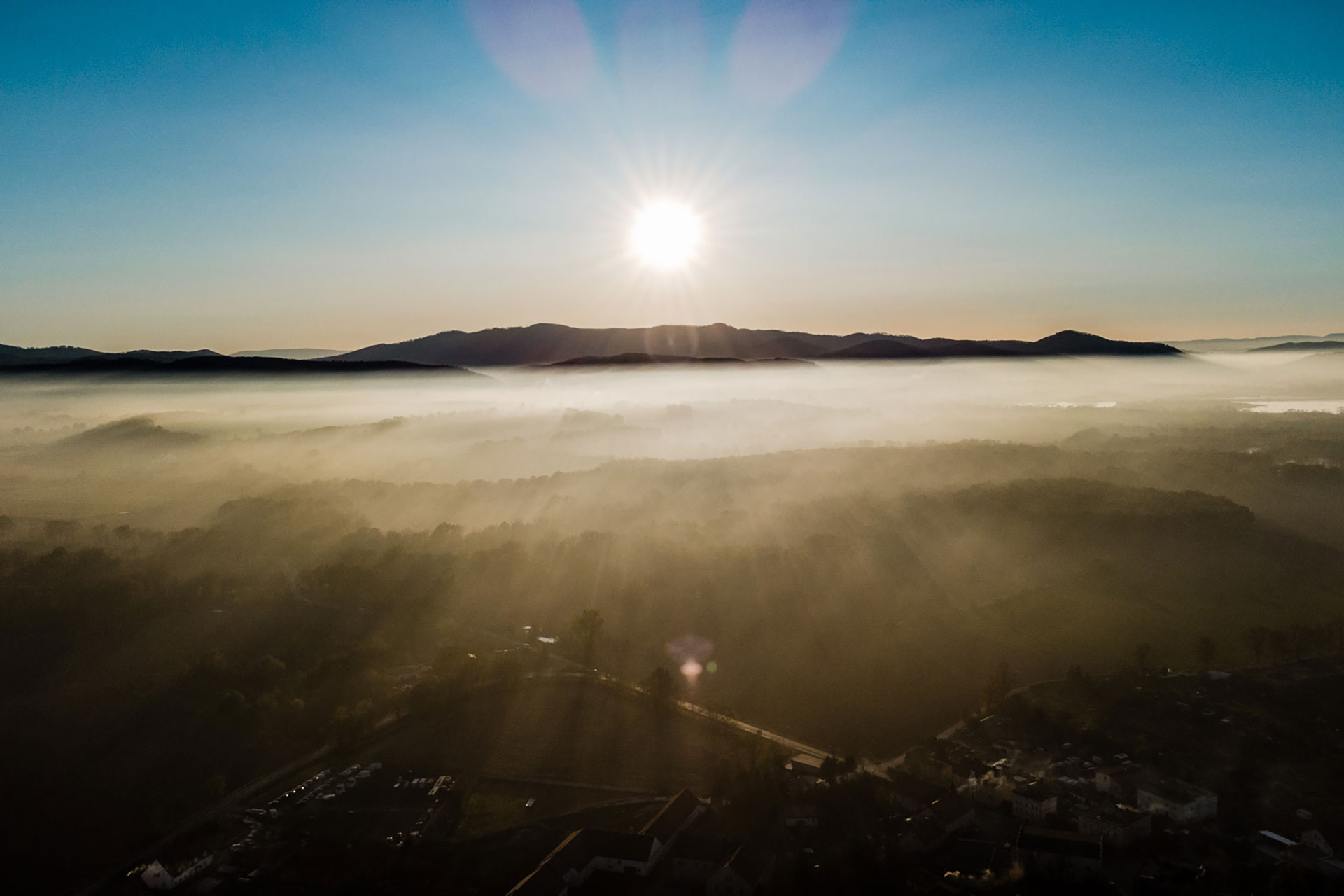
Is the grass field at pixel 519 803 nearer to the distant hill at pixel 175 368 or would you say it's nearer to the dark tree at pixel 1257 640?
the dark tree at pixel 1257 640

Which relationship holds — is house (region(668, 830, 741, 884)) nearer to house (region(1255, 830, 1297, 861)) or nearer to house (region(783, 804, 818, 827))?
house (region(783, 804, 818, 827))

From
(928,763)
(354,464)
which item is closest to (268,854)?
(928,763)

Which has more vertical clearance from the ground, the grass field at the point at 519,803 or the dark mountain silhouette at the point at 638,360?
the dark mountain silhouette at the point at 638,360

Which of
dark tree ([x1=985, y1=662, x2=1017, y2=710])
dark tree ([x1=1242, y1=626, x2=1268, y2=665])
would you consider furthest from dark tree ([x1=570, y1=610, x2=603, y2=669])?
dark tree ([x1=1242, y1=626, x2=1268, y2=665])

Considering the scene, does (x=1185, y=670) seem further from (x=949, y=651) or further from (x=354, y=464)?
(x=354, y=464)

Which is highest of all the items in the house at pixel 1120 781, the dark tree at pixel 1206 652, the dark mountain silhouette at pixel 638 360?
the dark mountain silhouette at pixel 638 360

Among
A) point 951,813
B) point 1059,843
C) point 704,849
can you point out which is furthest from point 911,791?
point 704,849

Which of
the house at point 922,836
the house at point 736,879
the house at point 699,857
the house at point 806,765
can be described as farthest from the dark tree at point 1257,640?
the house at point 699,857
